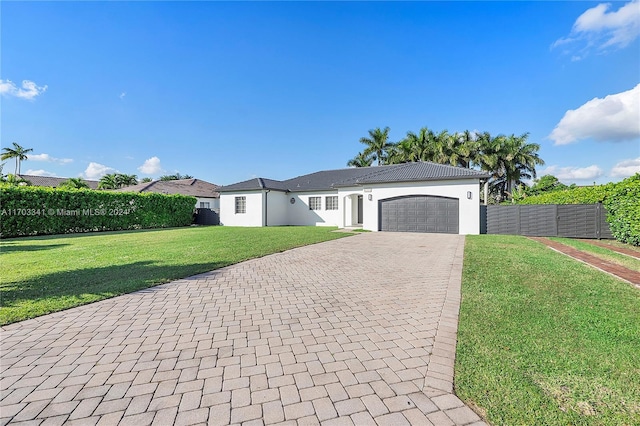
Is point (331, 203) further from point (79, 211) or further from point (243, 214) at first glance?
point (79, 211)

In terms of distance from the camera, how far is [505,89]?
16.1 m

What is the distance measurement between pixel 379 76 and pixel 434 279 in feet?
49.5

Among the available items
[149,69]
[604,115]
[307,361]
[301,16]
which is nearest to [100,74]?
[149,69]

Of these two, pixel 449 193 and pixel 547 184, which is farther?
pixel 547 184

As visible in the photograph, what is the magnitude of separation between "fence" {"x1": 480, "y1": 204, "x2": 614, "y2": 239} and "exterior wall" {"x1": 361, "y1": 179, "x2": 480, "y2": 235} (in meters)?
0.89

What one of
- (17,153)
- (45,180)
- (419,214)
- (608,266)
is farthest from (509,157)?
(17,153)

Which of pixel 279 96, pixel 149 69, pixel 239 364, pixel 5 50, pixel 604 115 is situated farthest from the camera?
pixel 279 96

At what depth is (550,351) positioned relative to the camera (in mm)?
2965

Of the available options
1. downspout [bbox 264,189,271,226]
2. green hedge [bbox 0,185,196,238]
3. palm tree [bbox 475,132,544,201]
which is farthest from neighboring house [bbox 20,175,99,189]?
palm tree [bbox 475,132,544,201]

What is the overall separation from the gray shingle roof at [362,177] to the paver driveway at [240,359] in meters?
12.7

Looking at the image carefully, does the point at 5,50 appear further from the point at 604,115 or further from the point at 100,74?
the point at 604,115

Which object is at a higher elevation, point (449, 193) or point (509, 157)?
point (509, 157)

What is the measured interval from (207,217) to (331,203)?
12.5 meters

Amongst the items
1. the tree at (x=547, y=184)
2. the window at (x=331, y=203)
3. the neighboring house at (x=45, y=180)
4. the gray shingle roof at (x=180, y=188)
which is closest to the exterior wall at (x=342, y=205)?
the window at (x=331, y=203)
